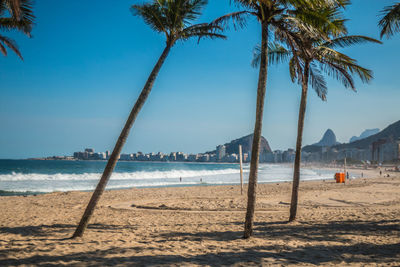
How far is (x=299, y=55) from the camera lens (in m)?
7.82

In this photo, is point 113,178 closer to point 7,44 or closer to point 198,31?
A: point 7,44

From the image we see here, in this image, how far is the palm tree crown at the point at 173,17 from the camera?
6.28 meters

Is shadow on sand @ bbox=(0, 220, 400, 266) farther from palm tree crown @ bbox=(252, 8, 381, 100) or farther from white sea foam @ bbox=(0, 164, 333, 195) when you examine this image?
white sea foam @ bbox=(0, 164, 333, 195)

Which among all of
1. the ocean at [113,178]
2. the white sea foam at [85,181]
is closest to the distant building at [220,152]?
the ocean at [113,178]

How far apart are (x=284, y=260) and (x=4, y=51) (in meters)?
11.5

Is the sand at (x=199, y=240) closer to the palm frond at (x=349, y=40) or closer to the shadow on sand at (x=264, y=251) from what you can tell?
the shadow on sand at (x=264, y=251)

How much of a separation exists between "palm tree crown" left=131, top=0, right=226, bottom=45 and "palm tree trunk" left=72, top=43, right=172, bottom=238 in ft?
1.25

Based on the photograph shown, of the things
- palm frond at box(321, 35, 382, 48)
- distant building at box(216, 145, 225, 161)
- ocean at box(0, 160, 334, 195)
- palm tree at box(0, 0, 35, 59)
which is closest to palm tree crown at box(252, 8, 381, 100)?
palm frond at box(321, 35, 382, 48)

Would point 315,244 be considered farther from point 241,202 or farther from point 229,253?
point 241,202

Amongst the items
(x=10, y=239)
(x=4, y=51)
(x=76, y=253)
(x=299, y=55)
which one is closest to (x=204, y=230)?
(x=76, y=253)

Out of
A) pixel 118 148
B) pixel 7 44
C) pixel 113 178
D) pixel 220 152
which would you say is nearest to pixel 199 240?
pixel 118 148

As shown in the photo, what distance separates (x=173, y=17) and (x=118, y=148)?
3158 mm

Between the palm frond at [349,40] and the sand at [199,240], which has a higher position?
the palm frond at [349,40]

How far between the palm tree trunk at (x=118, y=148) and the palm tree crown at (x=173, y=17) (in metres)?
0.38
